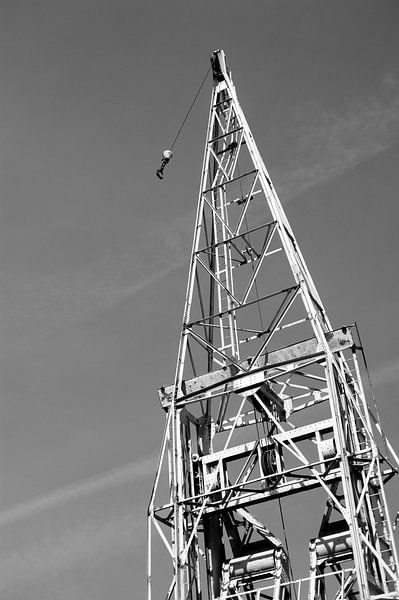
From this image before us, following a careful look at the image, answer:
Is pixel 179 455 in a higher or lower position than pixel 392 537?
higher

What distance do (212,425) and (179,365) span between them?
268 centimetres

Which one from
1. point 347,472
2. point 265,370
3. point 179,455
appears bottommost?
point 347,472

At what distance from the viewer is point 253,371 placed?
94.9 ft

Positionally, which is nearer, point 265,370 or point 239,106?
point 265,370

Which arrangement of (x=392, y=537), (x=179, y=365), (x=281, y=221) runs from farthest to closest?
1. (x=281, y=221)
2. (x=179, y=365)
3. (x=392, y=537)

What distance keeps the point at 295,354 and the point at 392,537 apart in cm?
705

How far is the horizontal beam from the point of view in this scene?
28.3m

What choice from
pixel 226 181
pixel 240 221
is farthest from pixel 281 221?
pixel 226 181

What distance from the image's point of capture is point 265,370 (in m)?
28.9

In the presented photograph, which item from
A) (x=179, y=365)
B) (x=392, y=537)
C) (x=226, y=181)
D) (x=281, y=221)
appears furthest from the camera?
(x=226, y=181)

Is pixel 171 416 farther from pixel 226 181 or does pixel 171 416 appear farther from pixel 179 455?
pixel 226 181

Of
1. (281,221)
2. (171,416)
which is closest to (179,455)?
(171,416)

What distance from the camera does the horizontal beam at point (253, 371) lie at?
28.3 metres

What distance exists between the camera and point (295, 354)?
96.1 feet
